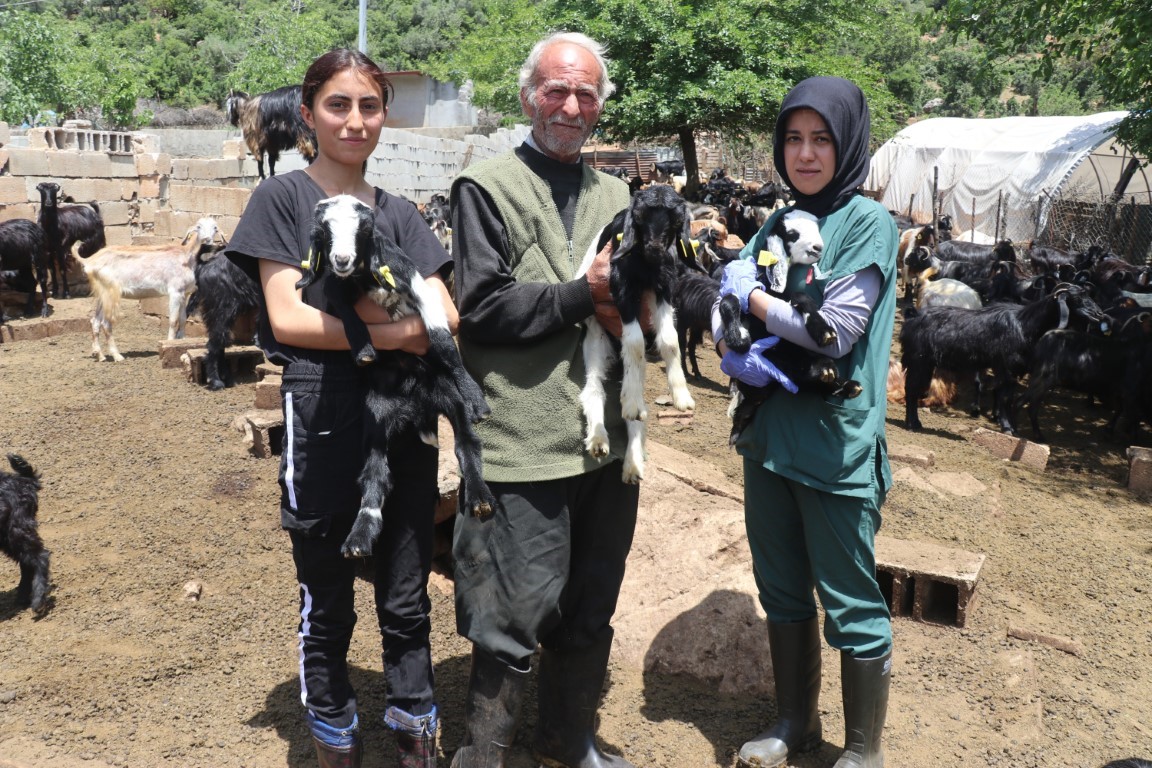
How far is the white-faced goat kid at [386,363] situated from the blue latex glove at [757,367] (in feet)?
2.49

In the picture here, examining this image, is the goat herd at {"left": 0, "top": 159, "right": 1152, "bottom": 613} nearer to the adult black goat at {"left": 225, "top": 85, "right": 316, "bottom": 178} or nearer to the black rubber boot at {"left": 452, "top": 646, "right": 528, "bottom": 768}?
the black rubber boot at {"left": 452, "top": 646, "right": 528, "bottom": 768}

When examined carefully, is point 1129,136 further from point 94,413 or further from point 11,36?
point 11,36

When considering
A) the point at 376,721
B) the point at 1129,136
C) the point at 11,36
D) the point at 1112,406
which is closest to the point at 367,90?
the point at 376,721

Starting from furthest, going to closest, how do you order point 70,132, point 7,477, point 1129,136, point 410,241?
1. point 70,132
2. point 1129,136
3. point 7,477
4. point 410,241

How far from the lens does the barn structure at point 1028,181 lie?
16.9m

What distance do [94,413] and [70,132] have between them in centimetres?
1241

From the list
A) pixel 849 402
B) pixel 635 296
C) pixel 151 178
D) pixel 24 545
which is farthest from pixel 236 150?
pixel 849 402

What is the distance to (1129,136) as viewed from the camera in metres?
10.7

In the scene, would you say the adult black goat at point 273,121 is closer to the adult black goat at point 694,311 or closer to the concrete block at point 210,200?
the adult black goat at point 694,311

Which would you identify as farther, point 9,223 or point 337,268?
point 9,223

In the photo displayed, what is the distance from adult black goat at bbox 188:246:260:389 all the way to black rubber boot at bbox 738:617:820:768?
569cm

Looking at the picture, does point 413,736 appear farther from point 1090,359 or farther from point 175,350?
point 1090,359

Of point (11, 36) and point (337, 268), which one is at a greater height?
point (11, 36)

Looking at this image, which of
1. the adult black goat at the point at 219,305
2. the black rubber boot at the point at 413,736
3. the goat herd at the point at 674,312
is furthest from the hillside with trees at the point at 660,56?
the black rubber boot at the point at 413,736
